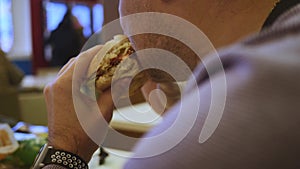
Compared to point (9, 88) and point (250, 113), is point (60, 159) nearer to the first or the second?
point (250, 113)

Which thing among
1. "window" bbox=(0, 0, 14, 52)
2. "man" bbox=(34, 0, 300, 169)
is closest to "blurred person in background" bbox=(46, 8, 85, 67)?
"window" bbox=(0, 0, 14, 52)

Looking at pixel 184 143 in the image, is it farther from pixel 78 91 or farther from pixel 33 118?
pixel 33 118

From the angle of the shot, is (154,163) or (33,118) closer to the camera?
(154,163)

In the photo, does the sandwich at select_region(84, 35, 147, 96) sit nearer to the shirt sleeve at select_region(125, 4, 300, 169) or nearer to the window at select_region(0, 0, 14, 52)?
the shirt sleeve at select_region(125, 4, 300, 169)

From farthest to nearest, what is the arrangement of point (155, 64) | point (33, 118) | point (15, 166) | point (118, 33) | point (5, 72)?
1. point (5, 72)
2. point (33, 118)
3. point (15, 166)
4. point (118, 33)
5. point (155, 64)

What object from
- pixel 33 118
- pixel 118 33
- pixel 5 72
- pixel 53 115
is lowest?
pixel 33 118

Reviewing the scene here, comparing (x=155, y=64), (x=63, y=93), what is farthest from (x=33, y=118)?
(x=155, y=64)
